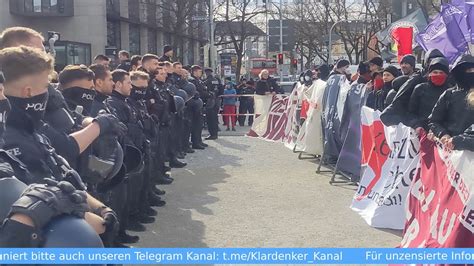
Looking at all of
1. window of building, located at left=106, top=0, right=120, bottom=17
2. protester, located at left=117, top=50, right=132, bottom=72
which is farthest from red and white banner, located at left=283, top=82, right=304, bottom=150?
window of building, located at left=106, top=0, right=120, bottom=17

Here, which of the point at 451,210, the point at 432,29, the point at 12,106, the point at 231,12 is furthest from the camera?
the point at 231,12

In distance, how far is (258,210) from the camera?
732 cm

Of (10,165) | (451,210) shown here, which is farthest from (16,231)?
(451,210)

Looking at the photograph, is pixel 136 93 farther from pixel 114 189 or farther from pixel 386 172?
pixel 386 172

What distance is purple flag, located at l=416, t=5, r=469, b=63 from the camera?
26.6ft

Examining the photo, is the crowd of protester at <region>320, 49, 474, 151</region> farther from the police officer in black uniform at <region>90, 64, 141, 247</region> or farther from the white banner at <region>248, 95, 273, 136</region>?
the white banner at <region>248, 95, 273, 136</region>

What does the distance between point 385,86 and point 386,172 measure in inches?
82.0

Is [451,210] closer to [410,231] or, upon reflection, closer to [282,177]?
[410,231]

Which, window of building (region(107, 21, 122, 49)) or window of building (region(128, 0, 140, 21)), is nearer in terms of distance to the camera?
window of building (region(107, 21, 122, 49))

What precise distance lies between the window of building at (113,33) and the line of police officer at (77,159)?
37188mm

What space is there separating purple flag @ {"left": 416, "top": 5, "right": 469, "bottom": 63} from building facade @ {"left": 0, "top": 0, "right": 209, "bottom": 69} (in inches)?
910

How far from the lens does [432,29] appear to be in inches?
346

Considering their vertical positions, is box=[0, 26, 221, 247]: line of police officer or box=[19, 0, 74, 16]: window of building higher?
box=[19, 0, 74, 16]: window of building

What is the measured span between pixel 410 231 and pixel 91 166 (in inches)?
114
